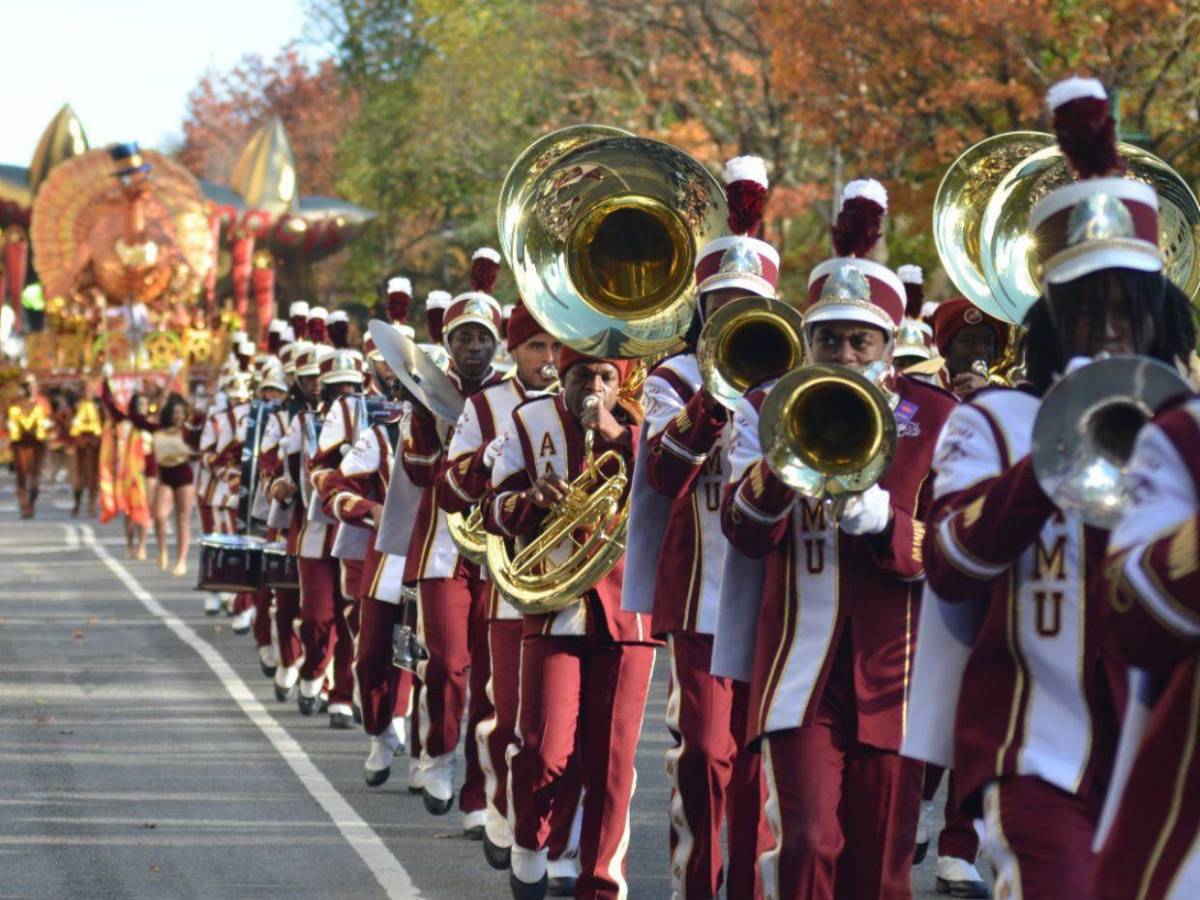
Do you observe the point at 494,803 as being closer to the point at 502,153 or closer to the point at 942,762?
the point at 942,762

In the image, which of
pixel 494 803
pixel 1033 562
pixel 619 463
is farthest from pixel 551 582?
pixel 1033 562

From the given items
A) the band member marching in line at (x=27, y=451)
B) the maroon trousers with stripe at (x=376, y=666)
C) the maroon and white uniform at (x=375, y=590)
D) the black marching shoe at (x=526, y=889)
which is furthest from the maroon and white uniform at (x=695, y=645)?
the band member marching in line at (x=27, y=451)

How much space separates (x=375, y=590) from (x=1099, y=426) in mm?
8036

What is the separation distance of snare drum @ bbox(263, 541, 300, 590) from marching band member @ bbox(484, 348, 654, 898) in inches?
253

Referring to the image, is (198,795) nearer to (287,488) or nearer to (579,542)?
(579,542)

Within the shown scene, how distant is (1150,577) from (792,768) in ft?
8.43

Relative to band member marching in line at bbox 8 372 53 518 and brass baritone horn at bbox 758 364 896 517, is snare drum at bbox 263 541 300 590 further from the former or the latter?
band member marching in line at bbox 8 372 53 518

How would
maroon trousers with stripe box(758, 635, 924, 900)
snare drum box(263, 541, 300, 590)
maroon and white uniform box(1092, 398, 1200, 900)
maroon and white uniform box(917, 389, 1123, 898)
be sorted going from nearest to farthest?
maroon and white uniform box(1092, 398, 1200, 900) < maroon and white uniform box(917, 389, 1123, 898) < maroon trousers with stripe box(758, 635, 924, 900) < snare drum box(263, 541, 300, 590)

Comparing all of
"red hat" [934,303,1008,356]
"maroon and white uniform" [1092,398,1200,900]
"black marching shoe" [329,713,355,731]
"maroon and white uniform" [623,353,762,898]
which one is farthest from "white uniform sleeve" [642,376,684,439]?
"black marching shoe" [329,713,355,731]

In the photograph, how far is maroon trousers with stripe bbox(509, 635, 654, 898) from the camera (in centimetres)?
869

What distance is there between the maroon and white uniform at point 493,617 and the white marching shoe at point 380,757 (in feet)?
6.03

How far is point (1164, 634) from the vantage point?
4164 mm

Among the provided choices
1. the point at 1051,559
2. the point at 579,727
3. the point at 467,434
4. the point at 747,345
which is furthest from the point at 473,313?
the point at 1051,559

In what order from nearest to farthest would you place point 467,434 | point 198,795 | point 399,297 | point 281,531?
point 467,434, point 198,795, point 399,297, point 281,531
